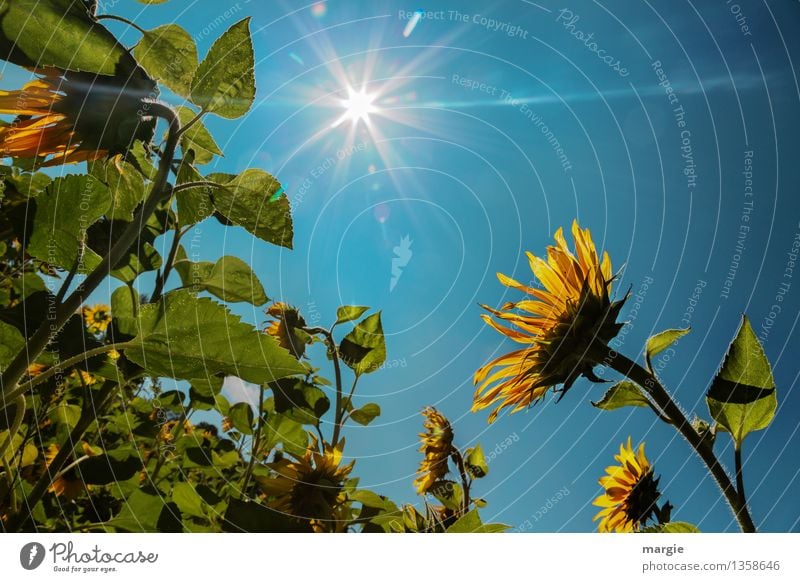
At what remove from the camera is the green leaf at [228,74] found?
336 mm

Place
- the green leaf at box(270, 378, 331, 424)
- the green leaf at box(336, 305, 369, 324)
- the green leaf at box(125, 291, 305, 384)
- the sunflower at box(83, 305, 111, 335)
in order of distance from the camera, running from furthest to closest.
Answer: the sunflower at box(83, 305, 111, 335), the green leaf at box(336, 305, 369, 324), the green leaf at box(270, 378, 331, 424), the green leaf at box(125, 291, 305, 384)

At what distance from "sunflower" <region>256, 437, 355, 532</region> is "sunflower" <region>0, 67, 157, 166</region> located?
33 centimetres

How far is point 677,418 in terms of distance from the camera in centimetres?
40

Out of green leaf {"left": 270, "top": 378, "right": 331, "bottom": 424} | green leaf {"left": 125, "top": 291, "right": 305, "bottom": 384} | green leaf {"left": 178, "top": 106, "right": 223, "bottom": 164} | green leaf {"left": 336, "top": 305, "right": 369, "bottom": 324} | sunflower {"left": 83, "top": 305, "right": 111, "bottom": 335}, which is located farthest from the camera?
sunflower {"left": 83, "top": 305, "right": 111, "bottom": 335}

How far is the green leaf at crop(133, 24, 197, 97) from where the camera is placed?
0.36 m

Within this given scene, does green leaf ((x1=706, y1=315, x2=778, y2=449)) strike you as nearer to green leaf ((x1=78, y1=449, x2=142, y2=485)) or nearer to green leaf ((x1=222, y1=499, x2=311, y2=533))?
green leaf ((x1=222, y1=499, x2=311, y2=533))

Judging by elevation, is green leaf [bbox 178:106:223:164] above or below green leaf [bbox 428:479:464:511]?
above

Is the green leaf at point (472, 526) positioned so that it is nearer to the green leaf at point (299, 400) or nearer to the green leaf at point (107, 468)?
the green leaf at point (299, 400)

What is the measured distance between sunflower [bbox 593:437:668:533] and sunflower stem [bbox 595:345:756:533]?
198 mm

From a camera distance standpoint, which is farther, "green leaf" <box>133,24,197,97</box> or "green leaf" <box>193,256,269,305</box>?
"green leaf" <box>193,256,269,305</box>

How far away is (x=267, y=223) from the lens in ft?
1.16

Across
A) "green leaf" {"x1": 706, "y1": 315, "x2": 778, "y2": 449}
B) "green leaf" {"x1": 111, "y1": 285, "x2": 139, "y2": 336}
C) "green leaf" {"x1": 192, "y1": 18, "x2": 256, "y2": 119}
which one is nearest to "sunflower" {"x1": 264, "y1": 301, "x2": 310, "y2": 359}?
"green leaf" {"x1": 111, "y1": 285, "x2": 139, "y2": 336}

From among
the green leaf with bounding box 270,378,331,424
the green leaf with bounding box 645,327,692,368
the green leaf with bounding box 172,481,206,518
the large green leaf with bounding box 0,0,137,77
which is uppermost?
the large green leaf with bounding box 0,0,137,77

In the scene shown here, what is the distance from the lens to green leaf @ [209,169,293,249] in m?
0.35
